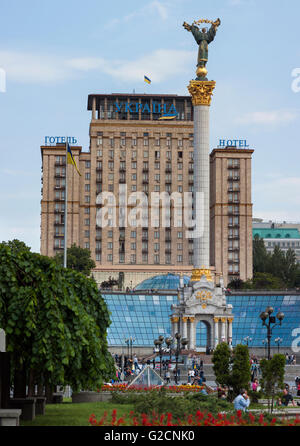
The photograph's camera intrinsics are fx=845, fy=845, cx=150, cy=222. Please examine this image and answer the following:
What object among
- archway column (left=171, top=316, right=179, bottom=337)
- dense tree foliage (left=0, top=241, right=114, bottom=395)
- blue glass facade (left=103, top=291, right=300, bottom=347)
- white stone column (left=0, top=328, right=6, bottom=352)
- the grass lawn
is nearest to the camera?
white stone column (left=0, top=328, right=6, bottom=352)

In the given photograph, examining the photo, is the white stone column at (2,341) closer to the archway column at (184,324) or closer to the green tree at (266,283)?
the archway column at (184,324)

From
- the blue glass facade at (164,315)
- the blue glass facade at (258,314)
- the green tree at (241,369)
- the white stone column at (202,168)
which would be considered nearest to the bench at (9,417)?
the green tree at (241,369)

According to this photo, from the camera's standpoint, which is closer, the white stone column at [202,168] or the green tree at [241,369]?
the green tree at [241,369]

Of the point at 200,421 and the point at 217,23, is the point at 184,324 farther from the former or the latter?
the point at 200,421

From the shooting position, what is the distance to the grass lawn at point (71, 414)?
2733 centimetres

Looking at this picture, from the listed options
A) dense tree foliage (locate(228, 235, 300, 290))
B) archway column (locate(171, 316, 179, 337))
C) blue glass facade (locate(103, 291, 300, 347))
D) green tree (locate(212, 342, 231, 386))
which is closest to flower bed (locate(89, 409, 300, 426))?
green tree (locate(212, 342, 231, 386))

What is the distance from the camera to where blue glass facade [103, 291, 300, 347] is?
346 ft

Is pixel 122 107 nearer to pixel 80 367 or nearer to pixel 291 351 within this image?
pixel 291 351

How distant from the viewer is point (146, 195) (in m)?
156

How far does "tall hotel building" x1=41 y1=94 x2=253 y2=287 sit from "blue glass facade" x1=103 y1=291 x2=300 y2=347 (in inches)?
1328

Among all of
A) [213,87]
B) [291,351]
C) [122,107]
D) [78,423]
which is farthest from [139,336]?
[78,423]

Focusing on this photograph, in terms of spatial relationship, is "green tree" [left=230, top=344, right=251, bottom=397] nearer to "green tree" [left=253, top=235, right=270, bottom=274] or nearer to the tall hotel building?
the tall hotel building

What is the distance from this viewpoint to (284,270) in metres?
158

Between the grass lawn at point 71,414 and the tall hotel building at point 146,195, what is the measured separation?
367 feet
